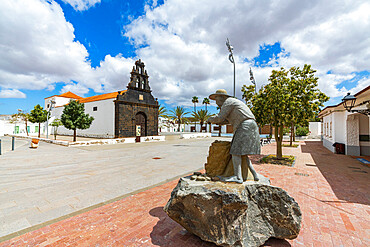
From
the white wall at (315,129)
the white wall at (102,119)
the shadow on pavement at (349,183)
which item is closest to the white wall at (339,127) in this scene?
the shadow on pavement at (349,183)

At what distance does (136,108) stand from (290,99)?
743 inches

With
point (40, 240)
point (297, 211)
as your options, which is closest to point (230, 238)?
point (297, 211)

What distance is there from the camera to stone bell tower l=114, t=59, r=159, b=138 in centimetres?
2066

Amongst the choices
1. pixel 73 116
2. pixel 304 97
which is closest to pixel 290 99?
pixel 304 97

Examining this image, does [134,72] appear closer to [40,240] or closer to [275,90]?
[275,90]

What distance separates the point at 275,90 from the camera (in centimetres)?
779

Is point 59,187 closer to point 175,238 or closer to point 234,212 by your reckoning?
point 175,238

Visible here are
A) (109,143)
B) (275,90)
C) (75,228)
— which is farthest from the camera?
(109,143)

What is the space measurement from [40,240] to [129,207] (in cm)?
150

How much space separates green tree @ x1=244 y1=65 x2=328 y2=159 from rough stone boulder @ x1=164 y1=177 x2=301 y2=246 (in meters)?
5.94

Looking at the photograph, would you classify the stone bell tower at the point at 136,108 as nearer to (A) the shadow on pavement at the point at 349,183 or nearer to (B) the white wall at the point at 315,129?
(A) the shadow on pavement at the point at 349,183

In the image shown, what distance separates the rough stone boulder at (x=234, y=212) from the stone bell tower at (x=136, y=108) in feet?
64.0

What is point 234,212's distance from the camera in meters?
2.34

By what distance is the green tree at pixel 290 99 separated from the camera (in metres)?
7.55
